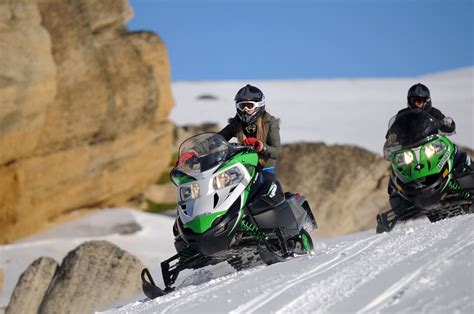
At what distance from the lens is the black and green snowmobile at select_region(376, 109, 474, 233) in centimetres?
1441

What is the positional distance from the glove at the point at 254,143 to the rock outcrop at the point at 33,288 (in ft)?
19.6

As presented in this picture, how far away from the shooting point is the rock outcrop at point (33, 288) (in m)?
16.6

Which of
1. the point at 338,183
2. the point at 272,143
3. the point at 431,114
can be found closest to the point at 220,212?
the point at 272,143

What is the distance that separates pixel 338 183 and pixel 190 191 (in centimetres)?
1824

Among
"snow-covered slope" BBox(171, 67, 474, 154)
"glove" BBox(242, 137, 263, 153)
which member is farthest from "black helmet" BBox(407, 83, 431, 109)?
"snow-covered slope" BBox(171, 67, 474, 154)

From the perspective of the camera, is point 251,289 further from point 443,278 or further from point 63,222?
point 63,222

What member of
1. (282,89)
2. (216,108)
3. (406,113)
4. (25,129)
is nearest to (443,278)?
(406,113)

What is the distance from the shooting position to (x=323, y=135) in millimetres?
59094

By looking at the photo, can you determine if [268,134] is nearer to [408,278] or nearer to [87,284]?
[408,278]

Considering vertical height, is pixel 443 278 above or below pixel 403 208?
above

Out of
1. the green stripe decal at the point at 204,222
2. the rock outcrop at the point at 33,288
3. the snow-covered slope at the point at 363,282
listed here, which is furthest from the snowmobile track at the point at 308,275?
the rock outcrop at the point at 33,288

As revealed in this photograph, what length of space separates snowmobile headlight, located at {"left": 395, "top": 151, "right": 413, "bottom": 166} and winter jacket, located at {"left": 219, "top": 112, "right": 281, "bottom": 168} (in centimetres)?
260

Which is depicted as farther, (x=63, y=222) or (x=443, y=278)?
(x=63, y=222)

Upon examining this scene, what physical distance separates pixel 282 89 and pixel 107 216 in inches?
2953
